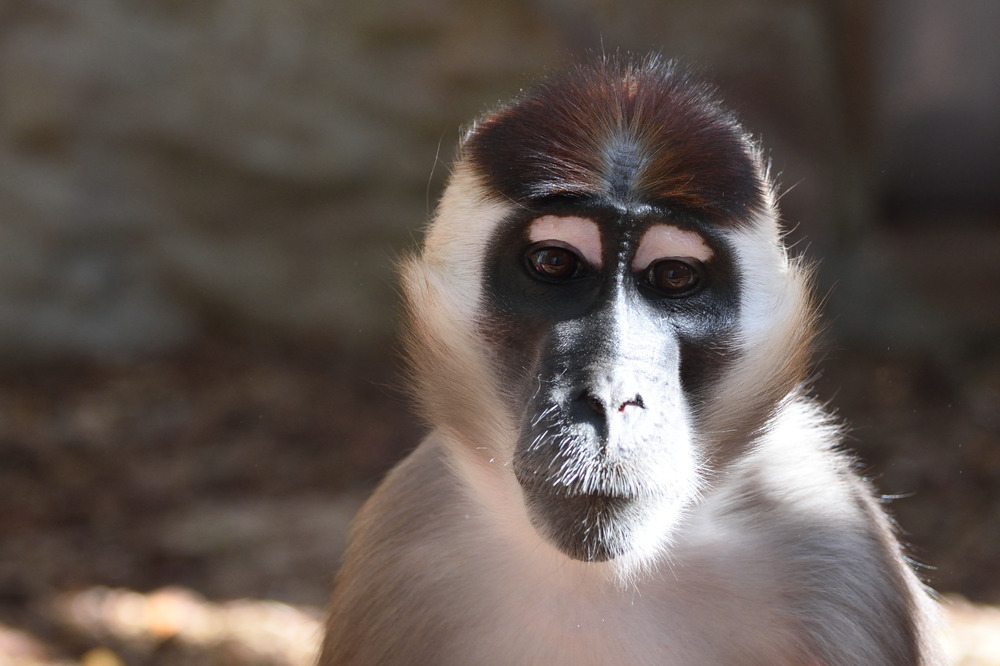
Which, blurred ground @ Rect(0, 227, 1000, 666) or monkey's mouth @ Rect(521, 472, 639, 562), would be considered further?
blurred ground @ Rect(0, 227, 1000, 666)

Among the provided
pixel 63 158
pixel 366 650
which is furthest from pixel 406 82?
pixel 366 650

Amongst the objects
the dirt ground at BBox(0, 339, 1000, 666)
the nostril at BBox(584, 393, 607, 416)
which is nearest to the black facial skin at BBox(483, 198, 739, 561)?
the nostril at BBox(584, 393, 607, 416)

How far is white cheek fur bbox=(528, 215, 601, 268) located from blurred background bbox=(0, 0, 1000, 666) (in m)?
3.45

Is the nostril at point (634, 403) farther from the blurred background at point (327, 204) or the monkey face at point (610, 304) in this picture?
the blurred background at point (327, 204)

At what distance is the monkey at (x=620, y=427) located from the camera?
7.14 feet

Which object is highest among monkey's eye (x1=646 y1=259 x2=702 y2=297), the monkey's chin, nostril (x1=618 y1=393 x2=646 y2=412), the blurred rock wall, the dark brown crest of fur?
the blurred rock wall

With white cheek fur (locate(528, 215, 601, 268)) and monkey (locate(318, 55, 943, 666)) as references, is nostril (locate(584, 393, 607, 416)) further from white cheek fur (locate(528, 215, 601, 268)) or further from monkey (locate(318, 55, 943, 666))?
white cheek fur (locate(528, 215, 601, 268))

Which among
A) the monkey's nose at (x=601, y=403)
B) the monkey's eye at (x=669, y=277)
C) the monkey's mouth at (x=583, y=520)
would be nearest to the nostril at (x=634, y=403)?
the monkey's nose at (x=601, y=403)

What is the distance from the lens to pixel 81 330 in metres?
6.63

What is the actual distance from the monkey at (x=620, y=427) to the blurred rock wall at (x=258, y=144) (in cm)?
364

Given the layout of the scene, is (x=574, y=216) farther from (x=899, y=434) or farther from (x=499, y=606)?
(x=899, y=434)

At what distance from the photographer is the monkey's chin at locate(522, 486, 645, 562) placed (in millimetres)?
2166

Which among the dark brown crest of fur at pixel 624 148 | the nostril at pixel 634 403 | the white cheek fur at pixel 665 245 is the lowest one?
the nostril at pixel 634 403

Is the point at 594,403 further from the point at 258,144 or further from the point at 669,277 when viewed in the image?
the point at 258,144
